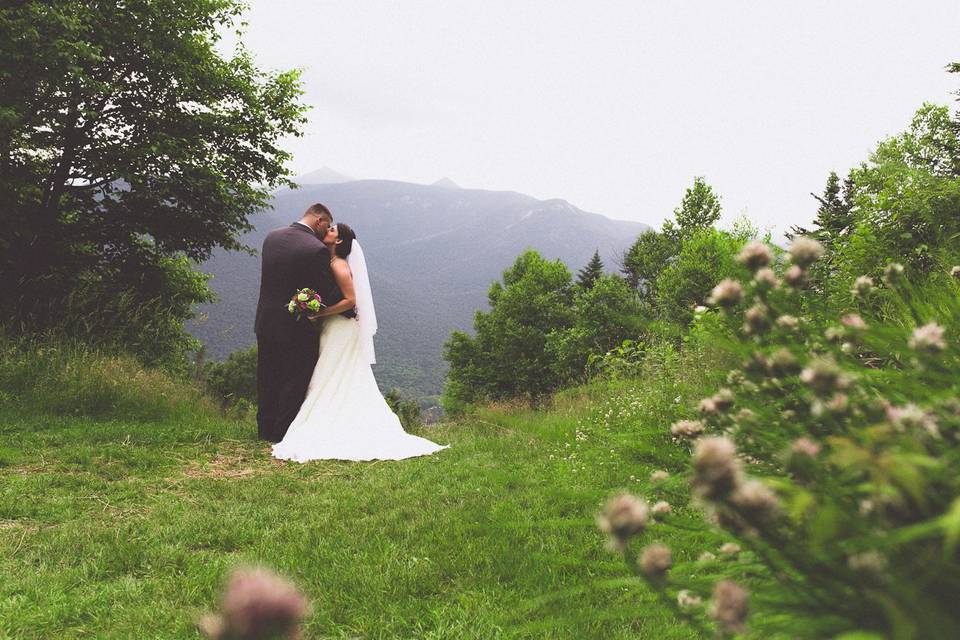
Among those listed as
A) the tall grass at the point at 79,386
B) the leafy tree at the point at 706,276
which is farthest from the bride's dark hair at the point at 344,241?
the leafy tree at the point at 706,276

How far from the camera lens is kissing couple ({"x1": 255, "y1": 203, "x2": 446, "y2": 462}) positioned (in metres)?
6.80

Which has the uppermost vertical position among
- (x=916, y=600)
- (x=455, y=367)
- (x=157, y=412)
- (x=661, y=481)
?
(x=916, y=600)

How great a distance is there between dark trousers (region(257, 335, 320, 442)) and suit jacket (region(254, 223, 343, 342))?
0.16m

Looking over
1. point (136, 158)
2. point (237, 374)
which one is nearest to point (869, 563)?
point (136, 158)

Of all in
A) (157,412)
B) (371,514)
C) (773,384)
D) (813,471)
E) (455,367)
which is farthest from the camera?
(455,367)

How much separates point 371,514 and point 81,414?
516 cm

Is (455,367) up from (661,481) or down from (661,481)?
down

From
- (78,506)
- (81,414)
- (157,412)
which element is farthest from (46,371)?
(78,506)

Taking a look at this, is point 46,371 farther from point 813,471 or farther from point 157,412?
point 813,471

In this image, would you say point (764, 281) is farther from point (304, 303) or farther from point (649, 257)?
point (649, 257)

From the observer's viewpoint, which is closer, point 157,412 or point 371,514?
point 371,514

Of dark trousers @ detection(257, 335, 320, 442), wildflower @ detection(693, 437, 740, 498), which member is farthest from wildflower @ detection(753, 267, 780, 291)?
dark trousers @ detection(257, 335, 320, 442)

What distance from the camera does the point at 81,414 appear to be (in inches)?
257

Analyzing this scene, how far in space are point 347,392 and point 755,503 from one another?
710 cm
